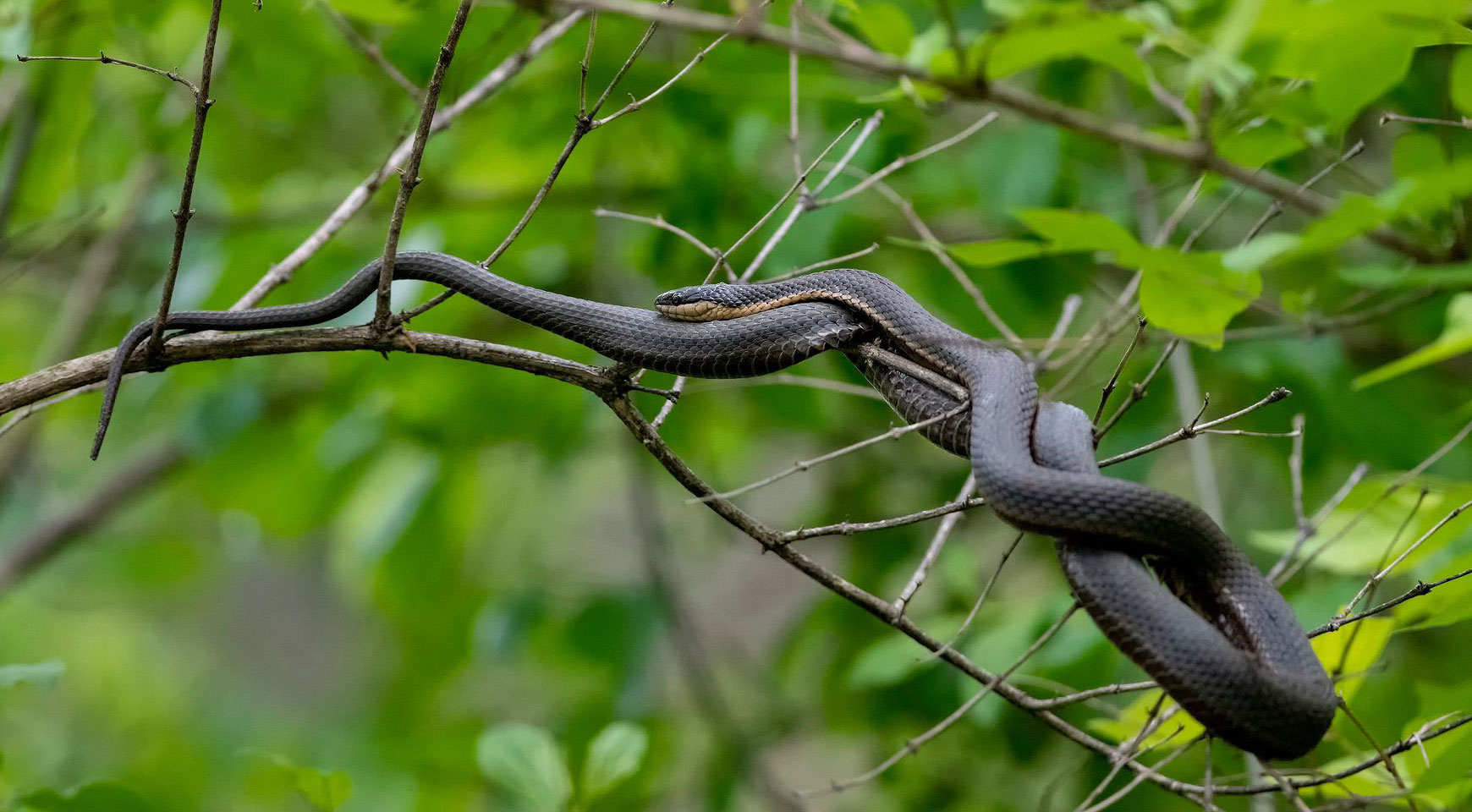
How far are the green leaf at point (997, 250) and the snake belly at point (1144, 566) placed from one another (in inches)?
11.0

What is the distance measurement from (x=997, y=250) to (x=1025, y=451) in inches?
26.6

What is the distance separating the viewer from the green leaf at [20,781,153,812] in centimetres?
298

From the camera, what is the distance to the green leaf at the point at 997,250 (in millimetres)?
2834

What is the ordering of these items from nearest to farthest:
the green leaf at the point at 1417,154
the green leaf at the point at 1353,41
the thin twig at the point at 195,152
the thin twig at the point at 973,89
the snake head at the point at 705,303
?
the green leaf at the point at 1353,41 < the thin twig at the point at 195,152 < the thin twig at the point at 973,89 < the snake head at the point at 705,303 < the green leaf at the point at 1417,154

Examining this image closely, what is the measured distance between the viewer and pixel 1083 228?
2520mm

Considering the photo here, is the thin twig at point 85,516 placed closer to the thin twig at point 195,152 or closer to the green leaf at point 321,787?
the green leaf at point 321,787

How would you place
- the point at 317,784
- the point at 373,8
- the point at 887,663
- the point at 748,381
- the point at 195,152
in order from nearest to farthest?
the point at 195,152 < the point at 317,784 < the point at 373,8 < the point at 887,663 < the point at 748,381

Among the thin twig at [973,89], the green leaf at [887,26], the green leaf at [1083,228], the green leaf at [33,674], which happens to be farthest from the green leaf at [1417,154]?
the green leaf at [33,674]

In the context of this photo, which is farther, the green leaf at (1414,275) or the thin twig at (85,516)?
the thin twig at (85,516)

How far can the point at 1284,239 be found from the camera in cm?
253

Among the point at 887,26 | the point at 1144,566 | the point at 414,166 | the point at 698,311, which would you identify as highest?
the point at 887,26

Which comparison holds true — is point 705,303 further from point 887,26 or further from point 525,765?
point 525,765

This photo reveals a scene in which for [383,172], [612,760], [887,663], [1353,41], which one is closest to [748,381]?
[887,663]

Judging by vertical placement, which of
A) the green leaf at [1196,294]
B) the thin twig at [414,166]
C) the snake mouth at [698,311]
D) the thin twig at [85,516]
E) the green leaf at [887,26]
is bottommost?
the green leaf at [1196,294]
